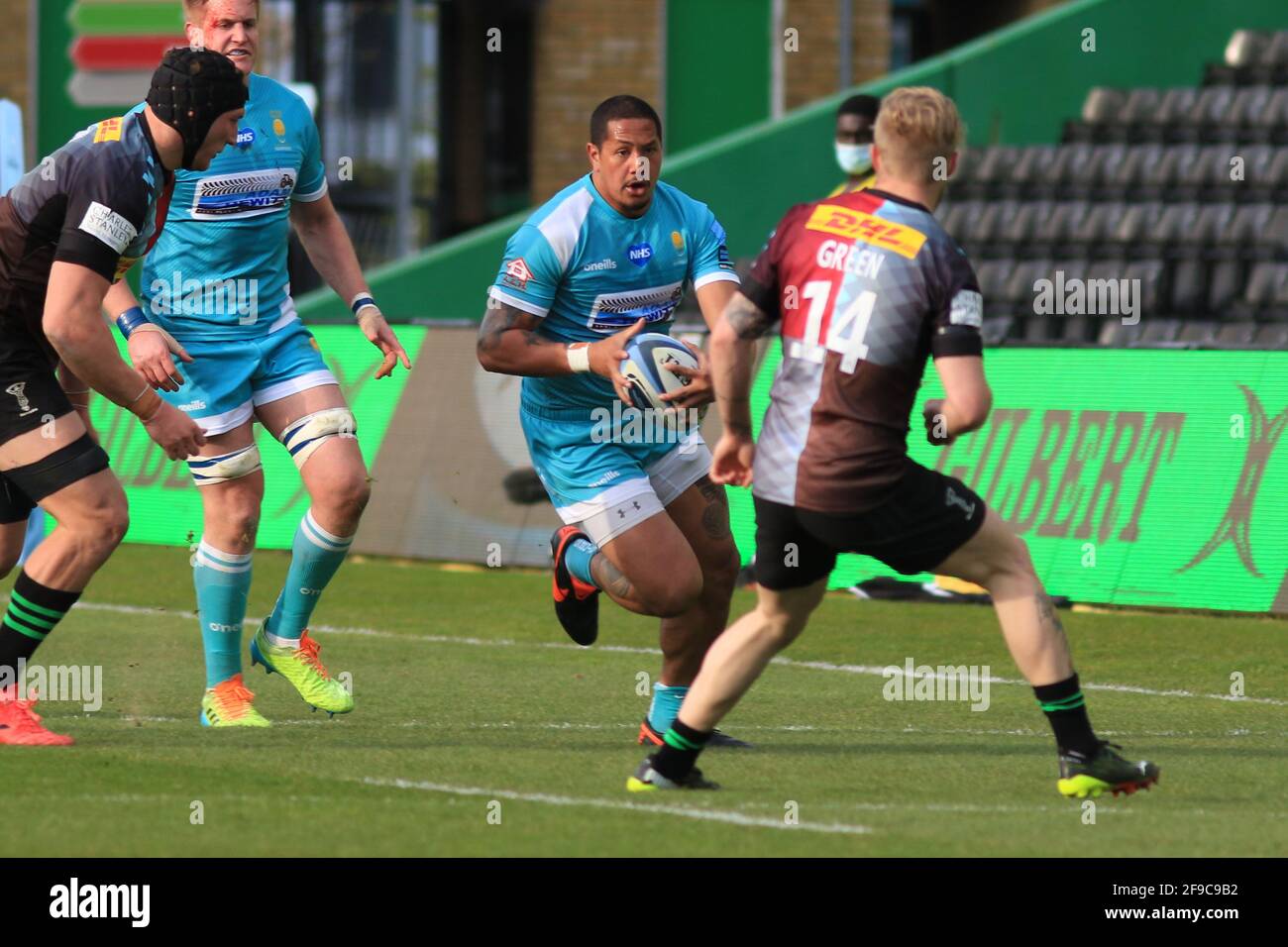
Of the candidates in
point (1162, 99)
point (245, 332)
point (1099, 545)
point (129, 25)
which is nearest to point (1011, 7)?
point (1162, 99)

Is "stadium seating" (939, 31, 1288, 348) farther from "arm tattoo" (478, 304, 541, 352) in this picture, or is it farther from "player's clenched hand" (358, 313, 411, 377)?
"arm tattoo" (478, 304, 541, 352)

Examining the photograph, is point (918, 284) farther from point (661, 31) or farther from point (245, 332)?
point (661, 31)

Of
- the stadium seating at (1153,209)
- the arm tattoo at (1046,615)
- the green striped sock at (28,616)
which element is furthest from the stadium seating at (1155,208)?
the green striped sock at (28,616)

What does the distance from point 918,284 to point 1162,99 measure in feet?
42.8

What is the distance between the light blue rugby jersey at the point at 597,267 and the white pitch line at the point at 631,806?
168cm

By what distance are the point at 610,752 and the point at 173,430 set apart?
182 cm

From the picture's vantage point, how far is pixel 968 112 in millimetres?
19719

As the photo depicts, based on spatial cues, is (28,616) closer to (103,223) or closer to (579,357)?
(103,223)

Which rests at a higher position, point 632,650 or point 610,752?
point 610,752

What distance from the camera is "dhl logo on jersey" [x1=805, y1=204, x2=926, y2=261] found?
6.47m

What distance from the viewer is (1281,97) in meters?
17.9

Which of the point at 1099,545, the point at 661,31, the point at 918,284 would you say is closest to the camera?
the point at 918,284

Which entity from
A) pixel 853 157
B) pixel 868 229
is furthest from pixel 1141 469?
pixel 868 229
